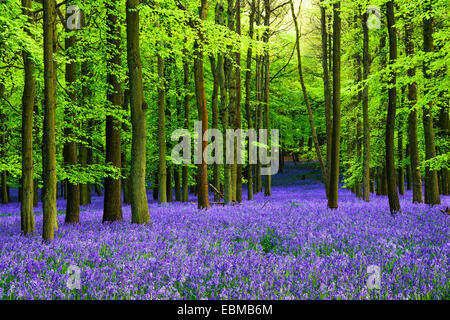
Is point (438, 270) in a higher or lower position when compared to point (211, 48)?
lower

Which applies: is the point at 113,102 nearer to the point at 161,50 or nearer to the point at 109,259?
the point at 161,50

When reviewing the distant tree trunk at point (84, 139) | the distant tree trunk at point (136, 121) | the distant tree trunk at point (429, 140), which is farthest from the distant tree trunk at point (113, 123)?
the distant tree trunk at point (429, 140)

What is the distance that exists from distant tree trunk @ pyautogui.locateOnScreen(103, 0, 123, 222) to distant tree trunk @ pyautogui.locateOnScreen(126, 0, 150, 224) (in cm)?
139

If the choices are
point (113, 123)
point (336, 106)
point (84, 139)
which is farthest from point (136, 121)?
point (84, 139)

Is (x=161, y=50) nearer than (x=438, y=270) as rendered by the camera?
No

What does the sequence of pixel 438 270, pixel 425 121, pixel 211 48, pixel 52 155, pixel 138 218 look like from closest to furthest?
1. pixel 438 270
2. pixel 52 155
3. pixel 138 218
4. pixel 211 48
5. pixel 425 121

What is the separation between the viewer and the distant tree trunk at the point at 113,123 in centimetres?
1066

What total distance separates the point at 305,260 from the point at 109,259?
3034mm

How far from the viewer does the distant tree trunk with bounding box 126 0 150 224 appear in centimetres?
919

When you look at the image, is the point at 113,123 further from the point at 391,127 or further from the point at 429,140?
the point at 429,140

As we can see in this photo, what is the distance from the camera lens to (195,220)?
9.77 meters

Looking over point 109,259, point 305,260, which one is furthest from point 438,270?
A: point 109,259

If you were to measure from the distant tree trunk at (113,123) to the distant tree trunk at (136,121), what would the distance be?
54.5 inches
